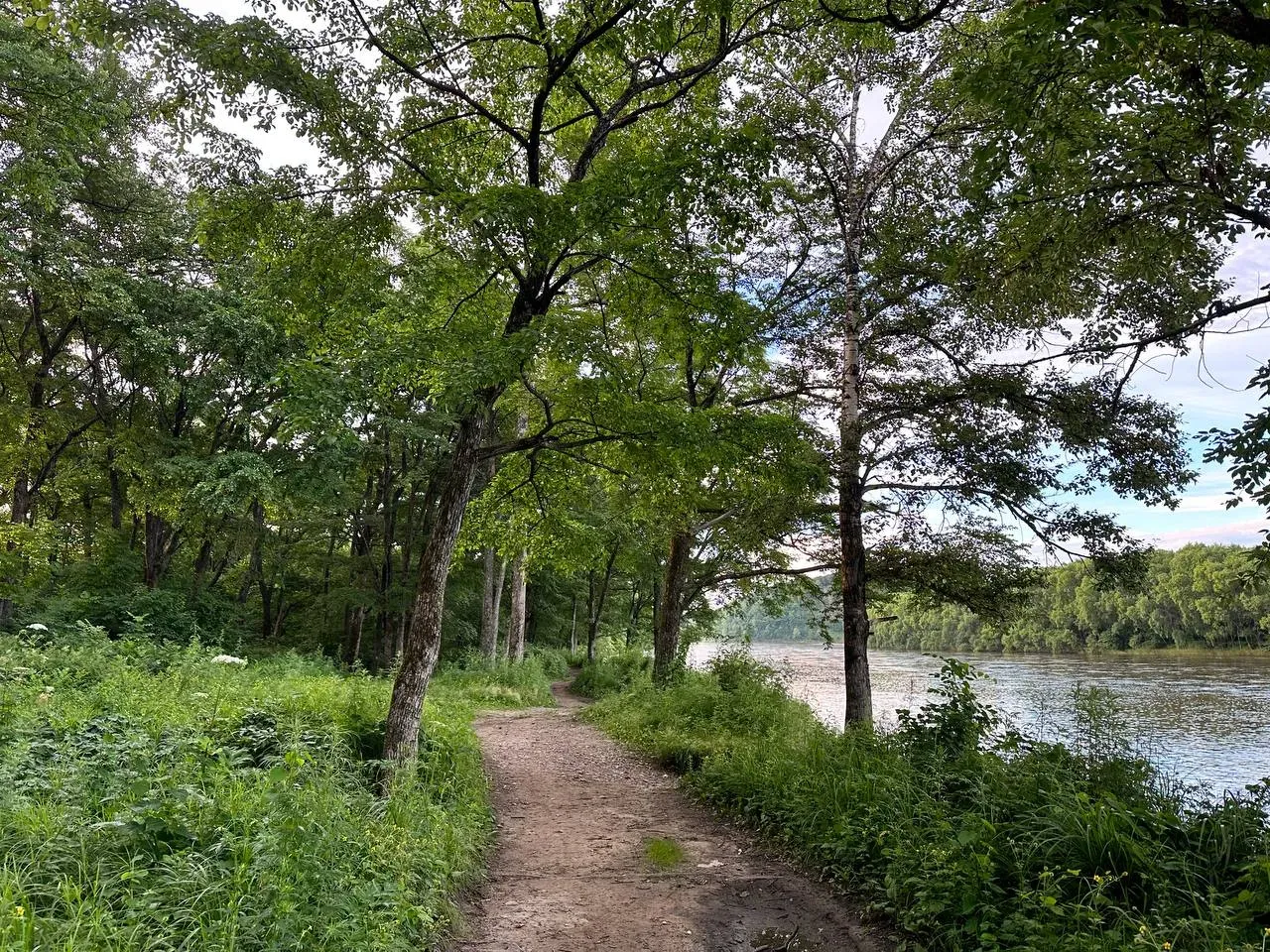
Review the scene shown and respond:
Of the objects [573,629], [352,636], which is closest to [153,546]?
[352,636]

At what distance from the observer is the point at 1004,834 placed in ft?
14.0

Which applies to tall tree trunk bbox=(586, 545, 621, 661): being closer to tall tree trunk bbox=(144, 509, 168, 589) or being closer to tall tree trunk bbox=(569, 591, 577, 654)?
tall tree trunk bbox=(569, 591, 577, 654)

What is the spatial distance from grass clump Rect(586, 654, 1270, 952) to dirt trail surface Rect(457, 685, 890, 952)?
1.26 feet

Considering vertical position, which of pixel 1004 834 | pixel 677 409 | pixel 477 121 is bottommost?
pixel 1004 834

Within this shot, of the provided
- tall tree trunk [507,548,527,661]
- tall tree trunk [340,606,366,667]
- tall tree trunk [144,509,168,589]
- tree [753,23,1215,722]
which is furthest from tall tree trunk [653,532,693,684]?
tall tree trunk [144,509,168,589]

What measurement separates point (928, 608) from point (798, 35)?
799 centimetres

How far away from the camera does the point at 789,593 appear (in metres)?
14.7

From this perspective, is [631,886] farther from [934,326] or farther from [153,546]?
[153,546]

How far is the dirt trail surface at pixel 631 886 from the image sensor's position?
4285 millimetres

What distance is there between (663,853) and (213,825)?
384 cm

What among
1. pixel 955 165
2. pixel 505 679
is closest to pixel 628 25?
pixel 955 165

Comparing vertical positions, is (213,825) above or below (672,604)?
below

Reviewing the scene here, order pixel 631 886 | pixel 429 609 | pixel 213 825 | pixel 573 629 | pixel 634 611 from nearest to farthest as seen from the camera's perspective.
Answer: pixel 213 825 < pixel 631 886 < pixel 429 609 < pixel 573 629 < pixel 634 611

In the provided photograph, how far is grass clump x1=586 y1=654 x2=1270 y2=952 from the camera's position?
333 centimetres
